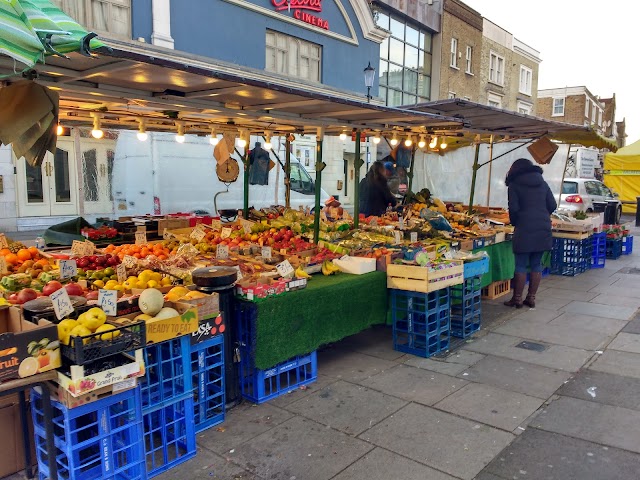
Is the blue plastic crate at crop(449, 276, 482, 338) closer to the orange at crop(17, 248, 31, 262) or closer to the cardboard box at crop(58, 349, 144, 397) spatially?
the cardboard box at crop(58, 349, 144, 397)

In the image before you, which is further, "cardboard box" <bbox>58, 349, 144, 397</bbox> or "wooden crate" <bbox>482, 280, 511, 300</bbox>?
"wooden crate" <bbox>482, 280, 511, 300</bbox>

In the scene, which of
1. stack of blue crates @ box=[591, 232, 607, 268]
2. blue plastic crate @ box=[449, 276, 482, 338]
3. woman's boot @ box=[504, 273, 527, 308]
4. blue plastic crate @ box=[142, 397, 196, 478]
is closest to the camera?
blue plastic crate @ box=[142, 397, 196, 478]

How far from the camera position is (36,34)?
2.59 metres

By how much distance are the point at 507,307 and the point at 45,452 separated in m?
6.31

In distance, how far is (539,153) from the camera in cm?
1086

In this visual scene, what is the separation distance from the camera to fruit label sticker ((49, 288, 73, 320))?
10.4 feet

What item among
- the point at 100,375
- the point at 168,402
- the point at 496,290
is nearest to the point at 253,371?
the point at 168,402

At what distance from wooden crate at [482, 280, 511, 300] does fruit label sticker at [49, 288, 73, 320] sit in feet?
20.9

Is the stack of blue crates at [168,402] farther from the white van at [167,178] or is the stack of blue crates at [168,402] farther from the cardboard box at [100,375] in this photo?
the white van at [167,178]

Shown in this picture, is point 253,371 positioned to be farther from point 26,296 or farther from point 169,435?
point 26,296

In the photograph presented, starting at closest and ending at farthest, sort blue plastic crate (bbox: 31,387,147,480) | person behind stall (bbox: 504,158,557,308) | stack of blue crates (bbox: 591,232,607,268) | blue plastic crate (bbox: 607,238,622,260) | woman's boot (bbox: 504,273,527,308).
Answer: blue plastic crate (bbox: 31,387,147,480), person behind stall (bbox: 504,158,557,308), woman's boot (bbox: 504,273,527,308), stack of blue crates (bbox: 591,232,607,268), blue plastic crate (bbox: 607,238,622,260)

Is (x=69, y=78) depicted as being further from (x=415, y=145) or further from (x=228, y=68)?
(x=228, y=68)

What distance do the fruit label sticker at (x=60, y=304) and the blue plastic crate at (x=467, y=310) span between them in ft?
13.9

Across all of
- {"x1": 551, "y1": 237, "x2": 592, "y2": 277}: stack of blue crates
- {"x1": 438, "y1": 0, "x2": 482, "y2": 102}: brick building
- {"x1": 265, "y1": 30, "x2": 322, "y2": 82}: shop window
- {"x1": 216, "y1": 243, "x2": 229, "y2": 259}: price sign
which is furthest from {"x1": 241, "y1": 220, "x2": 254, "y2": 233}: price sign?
{"x1": 438, "y1": 0, "x2": 482, "y2": 102}: brick building
